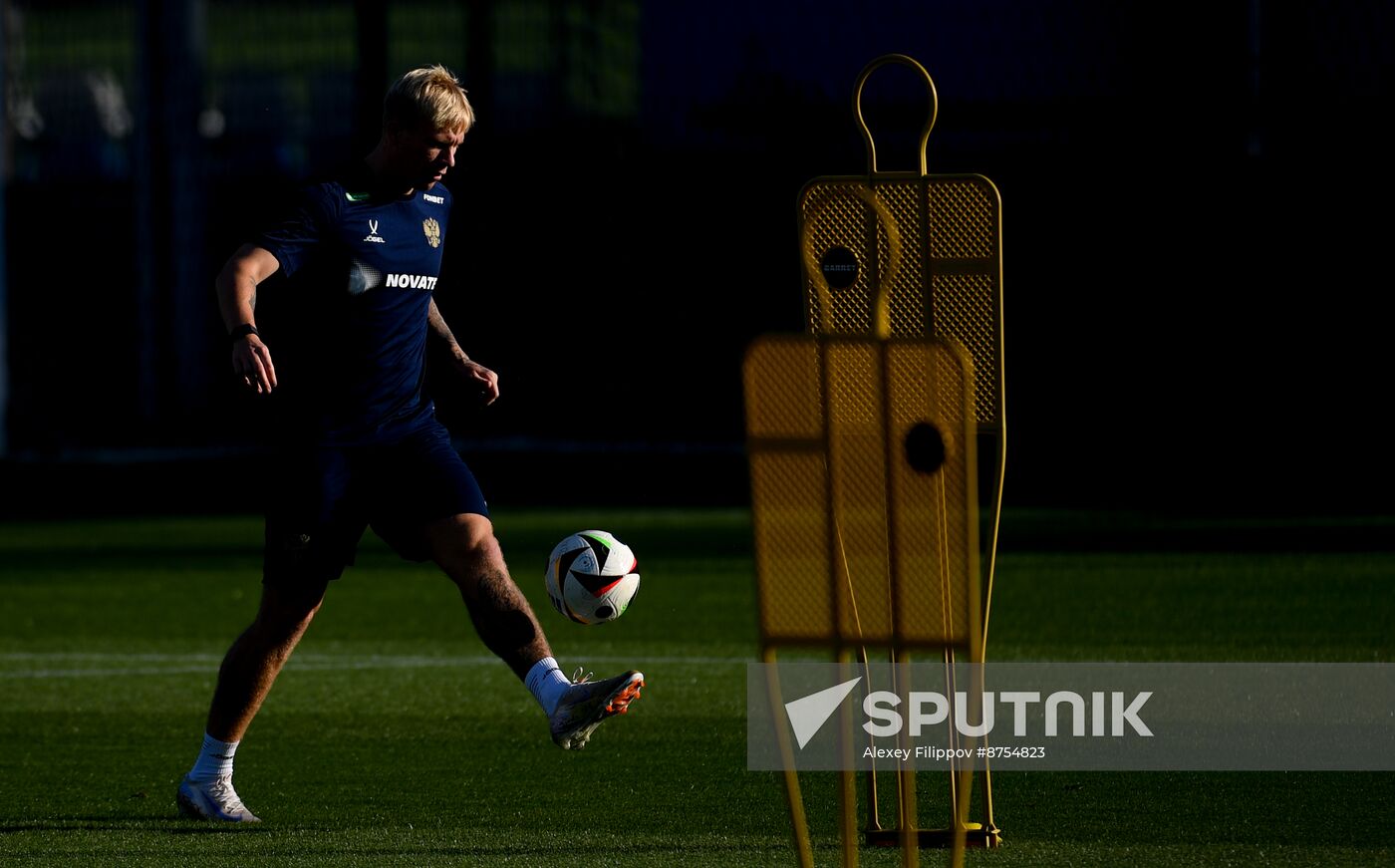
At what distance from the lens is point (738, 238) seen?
22250mm

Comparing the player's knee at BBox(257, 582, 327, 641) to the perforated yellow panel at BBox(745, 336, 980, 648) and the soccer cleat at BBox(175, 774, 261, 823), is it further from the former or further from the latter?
the perforated yellow panel at BBox(745, 336, 980, 648)

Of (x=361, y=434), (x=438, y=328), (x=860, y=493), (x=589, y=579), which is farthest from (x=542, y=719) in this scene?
(x=860, y=493)

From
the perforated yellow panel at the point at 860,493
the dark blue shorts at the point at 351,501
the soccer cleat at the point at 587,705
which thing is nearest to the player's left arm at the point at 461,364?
the dark blue shorts at the point at 351,501

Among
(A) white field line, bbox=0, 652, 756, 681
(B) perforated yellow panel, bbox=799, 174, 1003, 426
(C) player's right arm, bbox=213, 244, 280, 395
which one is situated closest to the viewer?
(B) perforated yellow panel, bbox=799, 174, 1003, 426

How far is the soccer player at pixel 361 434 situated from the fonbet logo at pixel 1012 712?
781mm

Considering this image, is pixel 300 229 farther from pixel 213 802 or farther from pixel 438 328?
pixel 213 802

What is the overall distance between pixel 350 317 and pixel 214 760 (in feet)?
4.62

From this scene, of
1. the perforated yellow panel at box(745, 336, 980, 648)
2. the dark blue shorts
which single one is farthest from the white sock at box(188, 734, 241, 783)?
the perforated yellow panel at box(745, 336, 980, 648)

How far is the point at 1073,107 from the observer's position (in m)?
21.3

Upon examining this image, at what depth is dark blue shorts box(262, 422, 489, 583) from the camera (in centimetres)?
700

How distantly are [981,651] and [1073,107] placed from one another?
55.8 feet

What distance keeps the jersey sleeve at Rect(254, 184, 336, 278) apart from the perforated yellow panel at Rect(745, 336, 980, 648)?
2.40 metres

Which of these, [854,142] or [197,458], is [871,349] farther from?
[197,458]

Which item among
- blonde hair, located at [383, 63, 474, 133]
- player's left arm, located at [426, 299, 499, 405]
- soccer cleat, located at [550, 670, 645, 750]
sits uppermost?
blonde hair, located at [383, 63, 474, 133]
